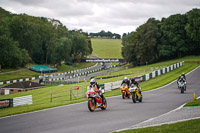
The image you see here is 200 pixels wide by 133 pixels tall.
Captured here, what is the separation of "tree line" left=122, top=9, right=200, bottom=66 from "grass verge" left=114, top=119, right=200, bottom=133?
83.7 meters

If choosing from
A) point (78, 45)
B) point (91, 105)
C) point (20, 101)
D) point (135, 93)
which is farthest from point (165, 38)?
point (91, 105)

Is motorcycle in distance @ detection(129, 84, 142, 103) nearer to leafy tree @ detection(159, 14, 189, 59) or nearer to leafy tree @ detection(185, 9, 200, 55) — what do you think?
leafy tree @ detection(159, 14, 189, 59)

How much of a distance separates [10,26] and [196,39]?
5912 centimetres

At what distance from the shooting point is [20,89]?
5862cm

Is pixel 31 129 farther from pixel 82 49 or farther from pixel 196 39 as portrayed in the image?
pixel 82 49

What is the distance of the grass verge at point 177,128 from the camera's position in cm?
1045

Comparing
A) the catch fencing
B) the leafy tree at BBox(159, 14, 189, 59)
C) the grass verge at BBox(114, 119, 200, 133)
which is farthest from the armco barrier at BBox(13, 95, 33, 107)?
the leafy tree at BBox(159, 14, 189, 59)

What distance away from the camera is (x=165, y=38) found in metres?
99.3

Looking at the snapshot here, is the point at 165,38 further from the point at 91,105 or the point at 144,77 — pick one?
the point at 91,105

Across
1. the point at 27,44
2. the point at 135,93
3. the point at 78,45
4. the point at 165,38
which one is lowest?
the point at 135,93

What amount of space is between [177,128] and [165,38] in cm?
9091

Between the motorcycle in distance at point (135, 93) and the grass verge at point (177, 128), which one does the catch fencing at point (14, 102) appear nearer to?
the motorcycle in distance at point (135, 93)

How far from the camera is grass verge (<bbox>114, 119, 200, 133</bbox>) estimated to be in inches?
411

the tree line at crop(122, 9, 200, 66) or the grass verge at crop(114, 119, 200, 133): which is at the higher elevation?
the tree line at crop(122, 9, 200, 66)
